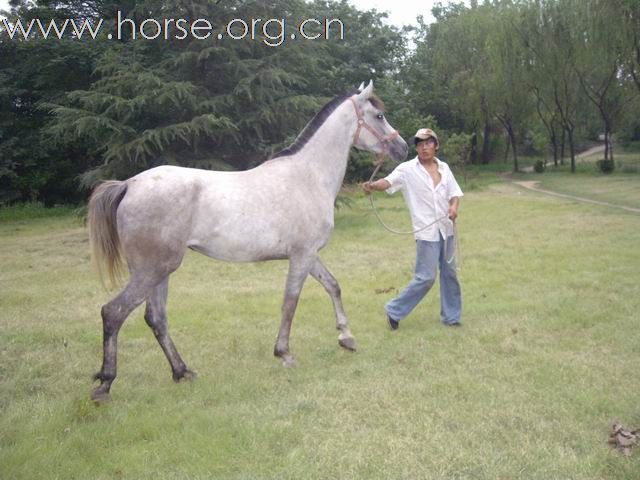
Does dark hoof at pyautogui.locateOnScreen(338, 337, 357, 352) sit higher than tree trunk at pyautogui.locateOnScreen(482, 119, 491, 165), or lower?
lower

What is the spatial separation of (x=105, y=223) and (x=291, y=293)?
1625 mm

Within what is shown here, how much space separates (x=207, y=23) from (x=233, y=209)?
8.63 m

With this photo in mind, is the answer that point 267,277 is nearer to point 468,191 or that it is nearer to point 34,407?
point 34,407

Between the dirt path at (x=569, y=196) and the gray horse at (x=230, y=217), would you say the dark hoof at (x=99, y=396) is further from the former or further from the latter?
the dirt path at (x=569, y=196)

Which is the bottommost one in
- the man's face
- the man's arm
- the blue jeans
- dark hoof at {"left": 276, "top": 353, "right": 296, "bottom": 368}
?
dark hoof at {"left": 276, "top": 353, "right": 296, "bottom": 368}

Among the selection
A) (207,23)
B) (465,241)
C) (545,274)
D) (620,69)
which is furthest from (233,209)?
(620,69)

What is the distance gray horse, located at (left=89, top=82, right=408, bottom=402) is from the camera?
13.1 feet

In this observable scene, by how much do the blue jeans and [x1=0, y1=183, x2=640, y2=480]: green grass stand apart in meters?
0.22

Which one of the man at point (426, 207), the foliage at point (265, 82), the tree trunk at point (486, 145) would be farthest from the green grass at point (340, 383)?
the tree trunk at point (486, 145)

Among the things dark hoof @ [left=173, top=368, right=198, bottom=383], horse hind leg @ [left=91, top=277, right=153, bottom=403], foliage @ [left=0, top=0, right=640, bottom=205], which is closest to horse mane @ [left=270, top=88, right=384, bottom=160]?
horse hind leg @ [left=91, top=277, right=153, bottom=403]

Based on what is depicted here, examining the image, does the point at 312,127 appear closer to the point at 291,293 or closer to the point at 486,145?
the point at 291,293

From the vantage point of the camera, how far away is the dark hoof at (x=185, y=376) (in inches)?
176

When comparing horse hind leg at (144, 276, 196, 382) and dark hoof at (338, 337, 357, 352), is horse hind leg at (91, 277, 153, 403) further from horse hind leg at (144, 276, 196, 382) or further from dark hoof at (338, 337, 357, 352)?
dark hoof at (338, 337, 357, 352)

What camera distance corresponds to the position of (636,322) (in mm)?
5383
